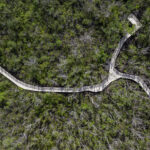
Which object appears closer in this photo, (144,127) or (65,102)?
(144,127)

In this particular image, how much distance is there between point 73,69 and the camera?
11.5m

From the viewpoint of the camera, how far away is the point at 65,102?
39.4 ft

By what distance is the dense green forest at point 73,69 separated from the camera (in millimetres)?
11164

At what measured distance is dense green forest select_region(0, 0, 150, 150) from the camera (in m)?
11.2

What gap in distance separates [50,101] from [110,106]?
6.29 m

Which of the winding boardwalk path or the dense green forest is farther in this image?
the winding boardwalk path

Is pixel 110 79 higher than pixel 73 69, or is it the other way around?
pixel 73 69

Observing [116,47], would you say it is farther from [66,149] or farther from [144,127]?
[66,149]

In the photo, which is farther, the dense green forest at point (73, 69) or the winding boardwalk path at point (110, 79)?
the winding boardwalk path at point (110, 79)

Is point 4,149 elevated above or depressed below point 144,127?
below

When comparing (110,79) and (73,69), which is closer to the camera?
(73,69)

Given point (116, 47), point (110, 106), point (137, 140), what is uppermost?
point (116, 47)

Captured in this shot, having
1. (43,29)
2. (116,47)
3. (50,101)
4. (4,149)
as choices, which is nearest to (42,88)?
(50,101)

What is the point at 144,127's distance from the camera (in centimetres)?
1129
